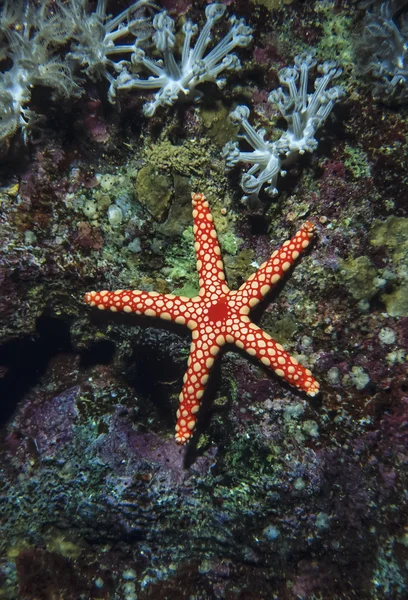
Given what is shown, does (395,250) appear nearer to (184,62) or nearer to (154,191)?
(154,191)

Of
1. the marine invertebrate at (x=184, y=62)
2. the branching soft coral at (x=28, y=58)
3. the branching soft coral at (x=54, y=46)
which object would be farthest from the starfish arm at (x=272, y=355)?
the branching soft coral at (x=28, y=58)

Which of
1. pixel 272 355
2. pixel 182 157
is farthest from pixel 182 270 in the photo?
pixel 272 355

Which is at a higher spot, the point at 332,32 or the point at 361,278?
the point at 332,32

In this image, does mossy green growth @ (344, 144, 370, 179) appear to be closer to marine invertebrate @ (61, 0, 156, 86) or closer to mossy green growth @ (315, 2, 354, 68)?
mossy green growth @ (315, 2, 354, 68)

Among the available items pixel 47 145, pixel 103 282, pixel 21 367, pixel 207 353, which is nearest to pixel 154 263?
pixel 103 282

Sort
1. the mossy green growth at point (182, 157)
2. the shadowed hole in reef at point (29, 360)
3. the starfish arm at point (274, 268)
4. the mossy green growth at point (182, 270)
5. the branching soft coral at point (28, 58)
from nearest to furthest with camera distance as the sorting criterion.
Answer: the starfish arm at point (274, 268), the branching soft coral at point (28, 58), the mossy green growth at point (182, 157), the mossy green growth at point (182, 270), the shadowed hole in reef at point (29, 360)

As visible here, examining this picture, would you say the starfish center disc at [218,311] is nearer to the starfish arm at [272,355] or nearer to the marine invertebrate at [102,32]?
the starfish arm at [272,355]

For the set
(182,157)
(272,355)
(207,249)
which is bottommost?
Result: (272,355)
